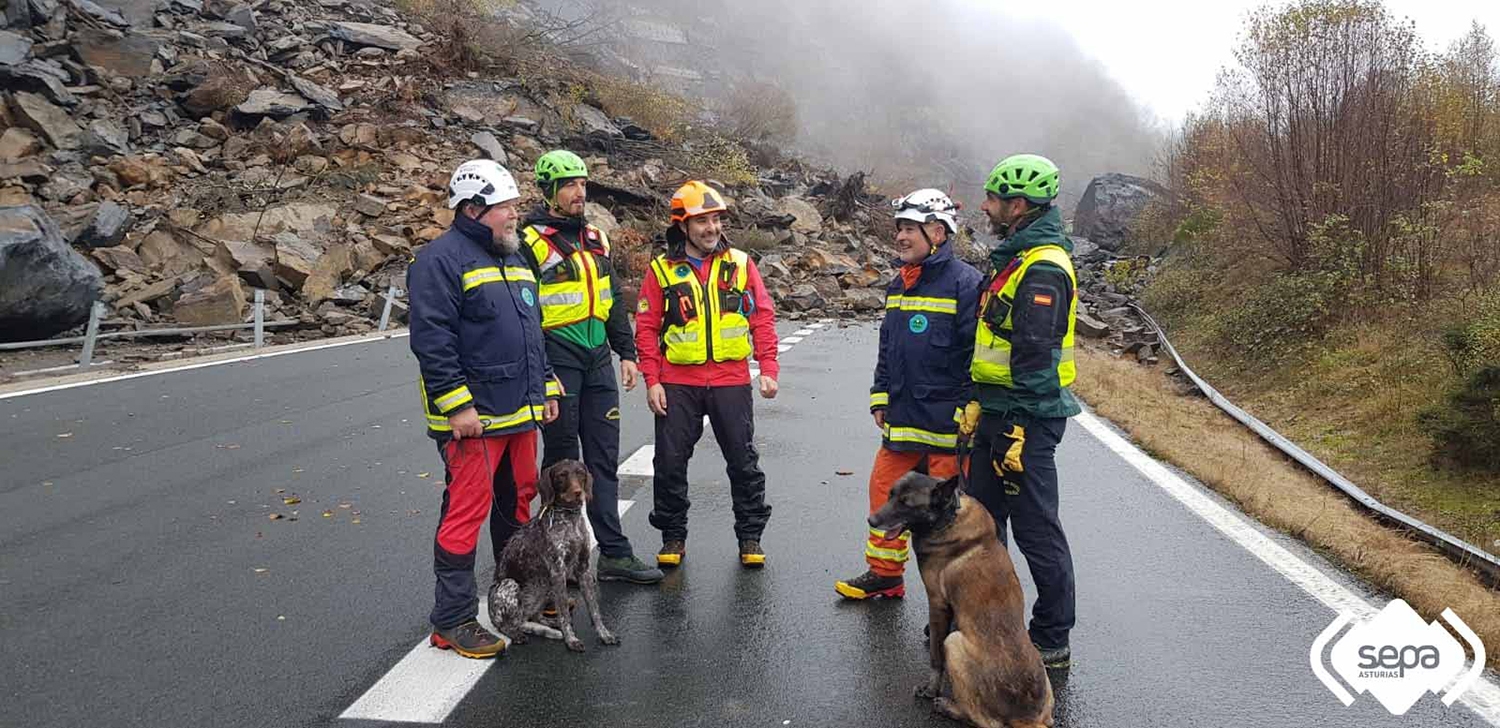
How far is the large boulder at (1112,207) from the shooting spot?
39.5 m

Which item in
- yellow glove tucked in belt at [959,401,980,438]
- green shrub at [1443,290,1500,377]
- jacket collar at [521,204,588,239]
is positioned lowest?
green shrub at [1443,290,1500,377]

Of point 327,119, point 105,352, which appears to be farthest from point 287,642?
point 327,119

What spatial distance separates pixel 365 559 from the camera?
5.78 metres

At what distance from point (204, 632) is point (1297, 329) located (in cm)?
1630

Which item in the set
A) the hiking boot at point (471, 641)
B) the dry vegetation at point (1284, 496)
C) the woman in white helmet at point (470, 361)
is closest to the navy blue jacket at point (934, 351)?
the woman in white helmet at point (470, 361)

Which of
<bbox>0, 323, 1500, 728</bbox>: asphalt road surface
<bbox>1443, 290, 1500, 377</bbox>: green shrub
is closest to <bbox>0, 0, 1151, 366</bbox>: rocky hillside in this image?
<bbox>1443, 290, 1500, 377</bbox>: green shrub

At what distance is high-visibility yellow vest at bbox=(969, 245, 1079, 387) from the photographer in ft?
14.2

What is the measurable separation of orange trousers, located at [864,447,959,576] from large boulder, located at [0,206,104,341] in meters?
14.2

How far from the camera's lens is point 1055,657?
14.5 ft

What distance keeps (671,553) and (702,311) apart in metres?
1.32

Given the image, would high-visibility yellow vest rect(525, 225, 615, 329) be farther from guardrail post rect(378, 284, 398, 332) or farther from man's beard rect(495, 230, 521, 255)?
guardrail post rect(378, 284, 398, 332)

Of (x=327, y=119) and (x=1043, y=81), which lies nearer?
(x=327, y=119)

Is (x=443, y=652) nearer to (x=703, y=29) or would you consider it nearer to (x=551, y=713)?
(x=551, y=713)

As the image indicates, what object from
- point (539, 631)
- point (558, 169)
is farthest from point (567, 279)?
point (539, 631)
